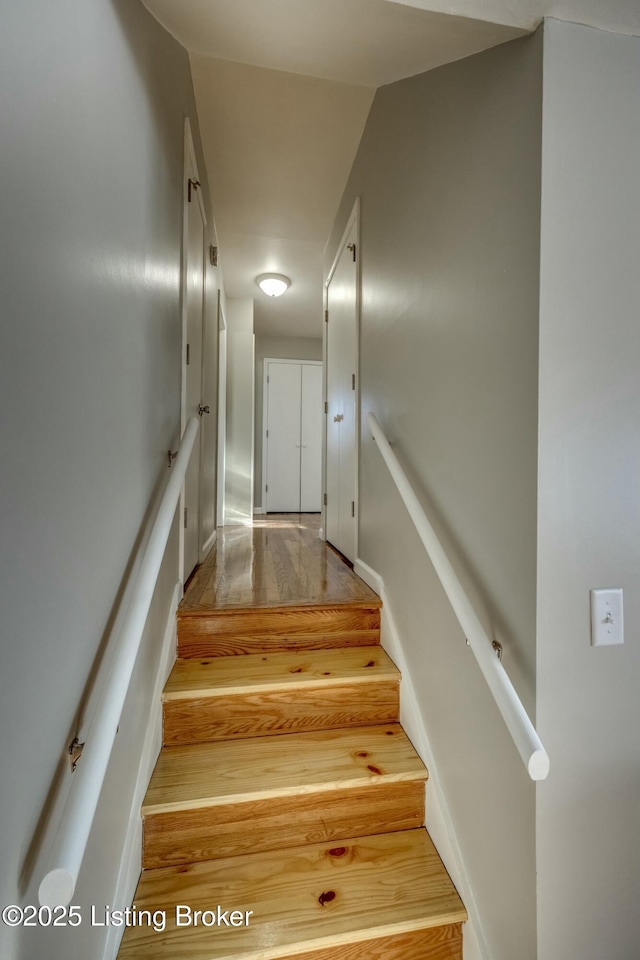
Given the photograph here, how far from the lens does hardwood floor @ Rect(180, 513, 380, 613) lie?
178cm

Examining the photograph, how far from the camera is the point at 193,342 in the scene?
205cm

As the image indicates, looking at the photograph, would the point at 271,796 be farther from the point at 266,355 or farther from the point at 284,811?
the point at 266,355

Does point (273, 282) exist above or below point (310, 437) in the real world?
above

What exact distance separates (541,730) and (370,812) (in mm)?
690

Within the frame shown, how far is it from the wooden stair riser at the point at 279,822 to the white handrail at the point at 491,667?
626 millimetres

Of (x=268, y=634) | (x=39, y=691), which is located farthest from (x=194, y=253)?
(x=39, y=691)

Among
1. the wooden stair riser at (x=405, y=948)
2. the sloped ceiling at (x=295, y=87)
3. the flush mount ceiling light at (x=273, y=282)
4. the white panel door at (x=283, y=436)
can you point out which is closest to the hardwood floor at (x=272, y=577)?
the wooden stair riser at (x=405, y=948)

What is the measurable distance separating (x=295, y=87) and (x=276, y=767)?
2856 mm

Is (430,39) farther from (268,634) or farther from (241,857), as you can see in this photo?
(241,857)

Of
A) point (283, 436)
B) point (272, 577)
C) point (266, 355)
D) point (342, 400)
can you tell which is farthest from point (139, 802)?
point (266, 355)

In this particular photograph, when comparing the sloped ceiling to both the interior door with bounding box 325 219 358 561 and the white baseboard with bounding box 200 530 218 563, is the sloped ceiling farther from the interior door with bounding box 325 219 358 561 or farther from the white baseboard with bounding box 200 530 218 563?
the white baseboard with bounding box 200 530 218 563

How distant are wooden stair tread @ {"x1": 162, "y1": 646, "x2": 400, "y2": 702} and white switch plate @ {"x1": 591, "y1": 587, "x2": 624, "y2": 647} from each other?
2.61ft

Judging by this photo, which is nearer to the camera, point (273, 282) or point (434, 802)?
point (434, 802)

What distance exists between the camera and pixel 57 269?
68 centimetres
